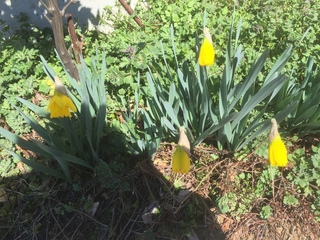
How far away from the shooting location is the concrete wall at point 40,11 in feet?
10.3

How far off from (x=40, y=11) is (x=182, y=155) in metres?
2.46

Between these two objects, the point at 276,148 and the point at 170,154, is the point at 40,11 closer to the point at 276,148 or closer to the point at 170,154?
the point at 170,154

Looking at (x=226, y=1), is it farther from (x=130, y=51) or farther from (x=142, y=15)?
(x=130, y=51)

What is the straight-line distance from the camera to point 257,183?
2086mm

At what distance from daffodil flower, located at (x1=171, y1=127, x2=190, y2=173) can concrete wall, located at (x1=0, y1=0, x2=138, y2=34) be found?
2.30m

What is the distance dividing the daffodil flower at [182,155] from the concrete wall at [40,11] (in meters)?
2.30

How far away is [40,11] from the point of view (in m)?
3.19

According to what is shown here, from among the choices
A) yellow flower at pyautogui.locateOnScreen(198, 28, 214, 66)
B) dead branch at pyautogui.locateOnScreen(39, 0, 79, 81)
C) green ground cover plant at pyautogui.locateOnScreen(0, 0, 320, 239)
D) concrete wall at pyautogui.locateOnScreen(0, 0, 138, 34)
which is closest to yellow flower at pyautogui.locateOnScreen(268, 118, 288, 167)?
green ground cover plant at pyautogui.locateOnScreen(0, 0, 320, 239)

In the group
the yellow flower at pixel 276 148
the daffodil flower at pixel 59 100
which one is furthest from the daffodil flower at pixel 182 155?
the daffodil flower at pixel 59 100

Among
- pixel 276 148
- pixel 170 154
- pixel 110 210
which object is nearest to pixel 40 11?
pixel 170 154

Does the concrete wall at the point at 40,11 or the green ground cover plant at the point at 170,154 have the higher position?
the concrete wall at the point at 40,11

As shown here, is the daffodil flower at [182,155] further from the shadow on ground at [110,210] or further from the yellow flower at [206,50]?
the shadow on ground at [110,210]

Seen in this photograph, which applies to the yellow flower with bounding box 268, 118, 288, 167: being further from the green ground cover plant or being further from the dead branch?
the dead branch

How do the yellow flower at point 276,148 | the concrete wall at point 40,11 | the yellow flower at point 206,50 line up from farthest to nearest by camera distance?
1. the concrete wall at point 40,11
2. the yellow flower at point 206,50
3. the yellow flower at point 276,148
